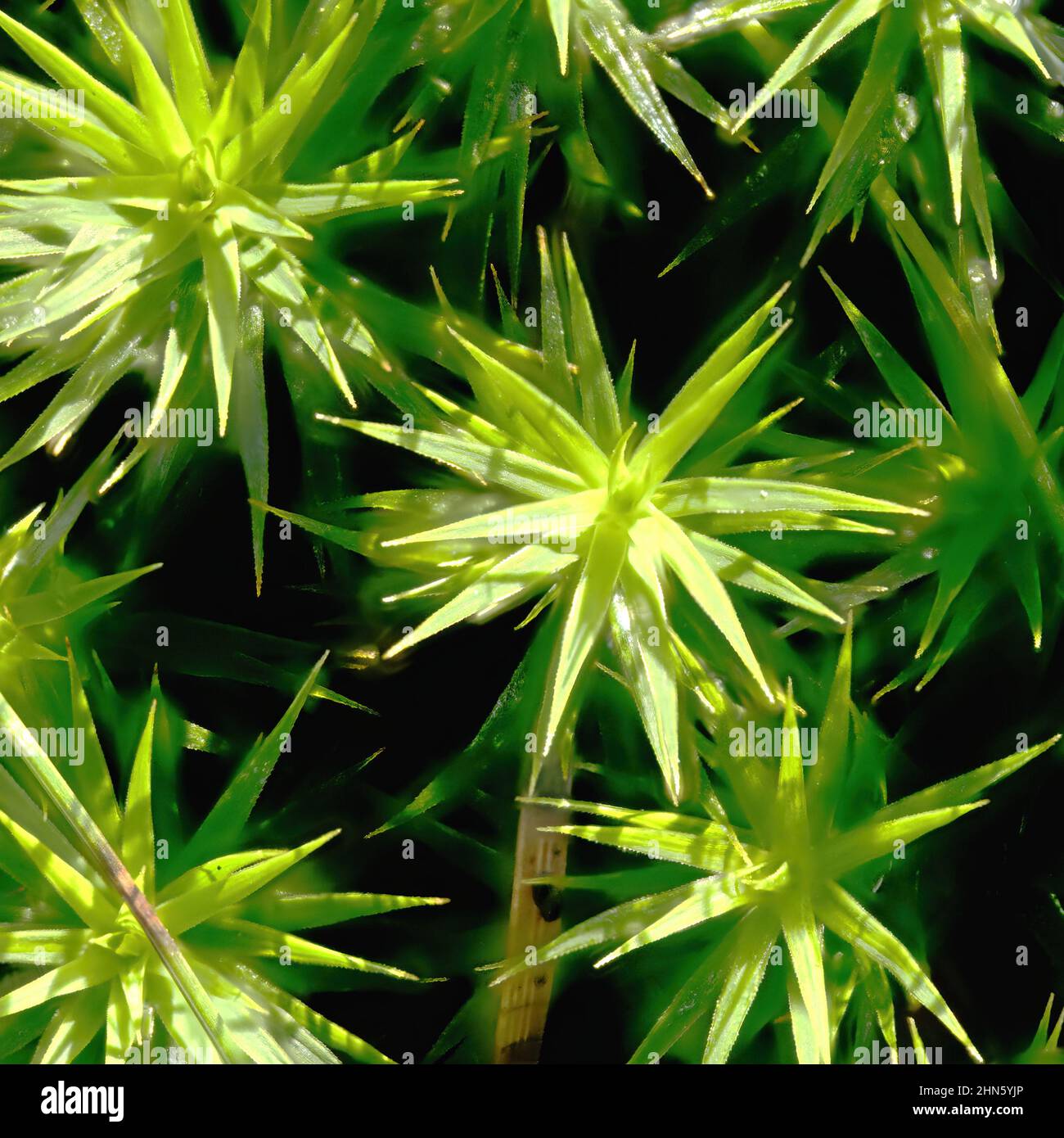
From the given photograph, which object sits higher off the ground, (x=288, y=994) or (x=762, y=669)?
(x=762, y=669)

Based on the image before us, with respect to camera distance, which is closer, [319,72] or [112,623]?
[319,72]

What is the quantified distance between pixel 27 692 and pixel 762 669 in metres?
0.52

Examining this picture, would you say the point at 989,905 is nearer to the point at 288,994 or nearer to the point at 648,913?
the point at 648,913

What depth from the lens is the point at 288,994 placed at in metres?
0.73

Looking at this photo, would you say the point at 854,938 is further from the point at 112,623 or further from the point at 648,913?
the point at 112,623

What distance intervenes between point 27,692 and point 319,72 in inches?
18.4

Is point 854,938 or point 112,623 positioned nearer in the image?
point 854,938

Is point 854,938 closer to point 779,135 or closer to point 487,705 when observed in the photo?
point 487,705

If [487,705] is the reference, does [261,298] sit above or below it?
above
